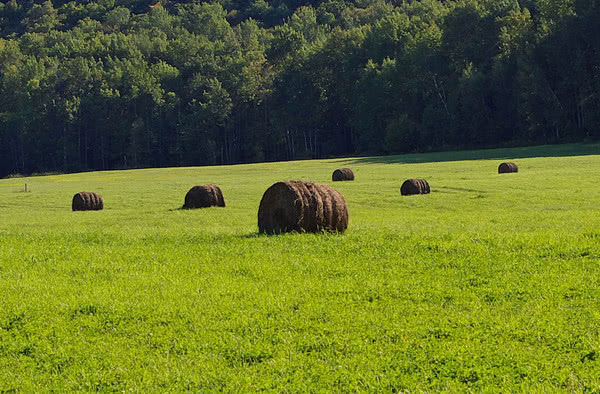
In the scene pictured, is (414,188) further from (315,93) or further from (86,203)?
(315,93)

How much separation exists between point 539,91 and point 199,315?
8644 centimetres

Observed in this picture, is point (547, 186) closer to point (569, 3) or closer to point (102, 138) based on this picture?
point (569, 3)

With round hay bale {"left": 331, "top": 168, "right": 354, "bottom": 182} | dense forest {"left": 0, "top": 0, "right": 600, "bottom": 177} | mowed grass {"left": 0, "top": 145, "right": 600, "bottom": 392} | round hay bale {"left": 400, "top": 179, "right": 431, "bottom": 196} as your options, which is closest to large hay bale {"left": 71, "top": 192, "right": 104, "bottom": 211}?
round hay bale {"left": 400, "top": 179, "right": 431, "bottom": 196}

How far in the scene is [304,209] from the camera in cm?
1731

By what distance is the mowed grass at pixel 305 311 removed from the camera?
8.02m

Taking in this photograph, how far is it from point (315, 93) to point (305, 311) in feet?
384

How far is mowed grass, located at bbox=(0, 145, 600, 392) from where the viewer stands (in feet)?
26.3

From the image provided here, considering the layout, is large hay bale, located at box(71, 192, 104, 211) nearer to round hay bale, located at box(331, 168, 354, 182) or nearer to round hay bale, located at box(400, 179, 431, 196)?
round hay bale, located at box(400, 179, 431, 196)

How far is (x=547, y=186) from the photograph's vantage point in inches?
1393

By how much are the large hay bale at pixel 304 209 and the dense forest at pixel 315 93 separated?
77853mm

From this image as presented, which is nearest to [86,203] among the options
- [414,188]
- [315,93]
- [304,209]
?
[414,188]

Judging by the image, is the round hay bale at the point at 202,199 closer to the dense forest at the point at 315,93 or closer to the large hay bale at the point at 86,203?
the large hay bale at the point at 86,203

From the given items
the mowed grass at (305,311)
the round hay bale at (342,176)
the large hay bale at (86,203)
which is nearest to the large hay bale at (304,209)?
the mowed grass at (305,311)

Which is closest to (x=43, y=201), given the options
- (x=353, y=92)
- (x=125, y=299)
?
(x=125, y=299)
